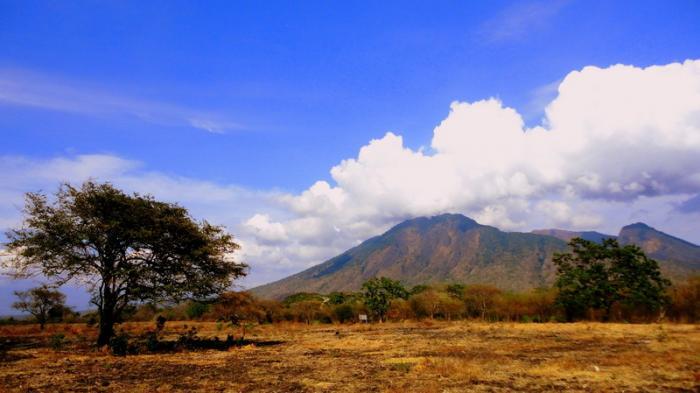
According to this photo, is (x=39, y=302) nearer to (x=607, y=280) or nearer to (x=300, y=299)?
(x=300, y=299)

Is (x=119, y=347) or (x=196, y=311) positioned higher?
(x=119, y=347)

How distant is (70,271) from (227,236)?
8.47 meters

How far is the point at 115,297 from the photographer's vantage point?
25156 millimetres

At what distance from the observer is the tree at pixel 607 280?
3706 centimetres

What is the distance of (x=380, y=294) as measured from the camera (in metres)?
49.1

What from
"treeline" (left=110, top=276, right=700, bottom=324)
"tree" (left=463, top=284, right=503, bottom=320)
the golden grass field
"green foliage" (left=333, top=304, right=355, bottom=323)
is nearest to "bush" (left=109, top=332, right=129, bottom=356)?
the golden grass field

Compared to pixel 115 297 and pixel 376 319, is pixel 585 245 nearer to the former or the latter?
pixel 376 319

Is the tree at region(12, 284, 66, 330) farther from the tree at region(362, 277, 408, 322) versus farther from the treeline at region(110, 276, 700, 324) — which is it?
the tree at region(362, 277, 408, 322)

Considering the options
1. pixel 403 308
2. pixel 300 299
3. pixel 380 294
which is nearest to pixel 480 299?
pixel 403 308

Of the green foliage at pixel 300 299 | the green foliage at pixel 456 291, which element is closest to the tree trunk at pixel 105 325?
the green foliage at pixel 300 299

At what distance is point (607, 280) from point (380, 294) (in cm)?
2149

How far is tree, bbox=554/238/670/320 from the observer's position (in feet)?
122

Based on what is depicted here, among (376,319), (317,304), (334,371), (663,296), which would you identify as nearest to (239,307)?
(317,304)

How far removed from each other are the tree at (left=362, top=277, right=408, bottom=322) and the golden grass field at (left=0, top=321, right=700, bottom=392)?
21.9m
